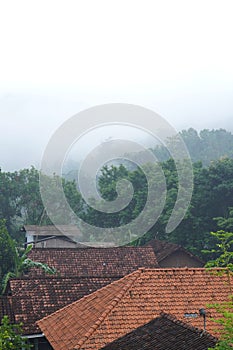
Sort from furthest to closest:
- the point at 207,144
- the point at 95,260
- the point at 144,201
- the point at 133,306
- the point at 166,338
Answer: the point at 207,144, the point at 144,201, the point at 95,260, the point at 133,306, the point at 166,338

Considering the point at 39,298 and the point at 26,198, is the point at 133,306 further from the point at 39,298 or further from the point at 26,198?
the point at 26,198

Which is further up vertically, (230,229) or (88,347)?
(230,229)

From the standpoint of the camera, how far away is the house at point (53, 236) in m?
34.4

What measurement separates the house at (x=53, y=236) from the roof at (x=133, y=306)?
1980cm

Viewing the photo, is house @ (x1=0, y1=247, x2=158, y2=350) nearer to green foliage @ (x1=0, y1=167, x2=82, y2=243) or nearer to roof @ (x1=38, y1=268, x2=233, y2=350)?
roof @ (x1=38, y1=268, x2=233, y2=350)

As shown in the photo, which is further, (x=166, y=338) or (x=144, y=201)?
(x=144, y=201)

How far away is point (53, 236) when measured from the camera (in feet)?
113

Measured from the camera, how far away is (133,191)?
140ft

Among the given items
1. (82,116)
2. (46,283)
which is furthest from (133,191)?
(46,283)

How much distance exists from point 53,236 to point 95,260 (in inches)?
391

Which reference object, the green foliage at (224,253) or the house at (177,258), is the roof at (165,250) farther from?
the green foliage at (224,253)

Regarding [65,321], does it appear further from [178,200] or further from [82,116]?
[178,200]

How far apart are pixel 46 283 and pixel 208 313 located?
5745 millimetres

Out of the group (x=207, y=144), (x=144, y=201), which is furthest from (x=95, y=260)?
(x=207, y=144)
